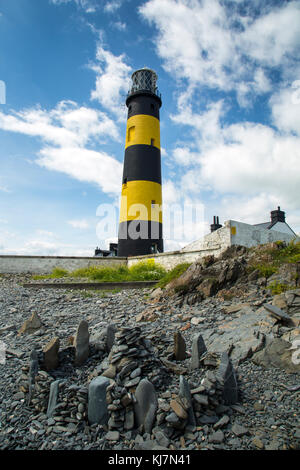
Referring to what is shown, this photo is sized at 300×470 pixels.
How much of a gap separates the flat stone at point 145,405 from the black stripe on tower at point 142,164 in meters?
15.9

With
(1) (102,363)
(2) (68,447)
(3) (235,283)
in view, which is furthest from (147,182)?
(2) (68,447)

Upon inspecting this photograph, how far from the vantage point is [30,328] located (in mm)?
5461

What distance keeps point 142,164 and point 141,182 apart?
1.32 m

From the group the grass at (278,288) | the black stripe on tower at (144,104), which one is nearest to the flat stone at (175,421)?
the grass at (278,288)

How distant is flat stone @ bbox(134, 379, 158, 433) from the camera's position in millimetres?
2627

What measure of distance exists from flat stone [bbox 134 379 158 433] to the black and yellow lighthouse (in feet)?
47.7

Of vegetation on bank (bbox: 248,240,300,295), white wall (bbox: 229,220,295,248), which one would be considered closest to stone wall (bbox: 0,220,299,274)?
white wall (bbox: 229,220,295,248)

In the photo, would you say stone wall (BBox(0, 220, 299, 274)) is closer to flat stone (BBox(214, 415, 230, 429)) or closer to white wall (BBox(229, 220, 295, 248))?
white wall (BBox(229, 220, 295, 248))

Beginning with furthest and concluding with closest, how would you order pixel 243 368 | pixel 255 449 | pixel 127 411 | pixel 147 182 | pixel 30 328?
pixel 147 182 < pixel 30 328 < pixel 243 368 < pixel 127 411 < pixel 255 449

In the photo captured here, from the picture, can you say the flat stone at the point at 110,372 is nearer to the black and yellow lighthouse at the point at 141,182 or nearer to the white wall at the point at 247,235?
the white wall at the point at 247,235

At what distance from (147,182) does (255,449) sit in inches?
644

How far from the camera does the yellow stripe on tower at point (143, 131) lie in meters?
18.5
